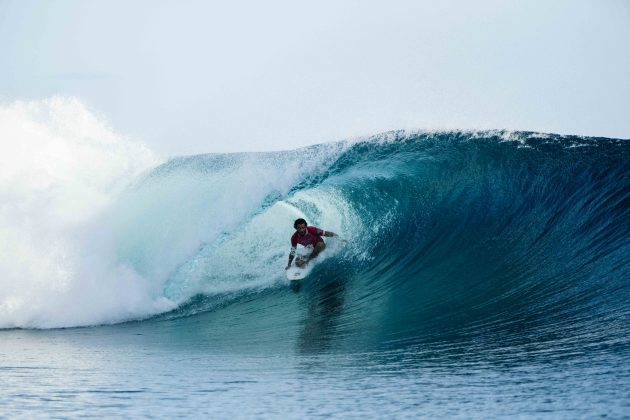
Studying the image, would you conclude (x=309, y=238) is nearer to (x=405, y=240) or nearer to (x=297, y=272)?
→ (x=297, y=272)

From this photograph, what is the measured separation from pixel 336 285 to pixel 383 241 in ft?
4.69

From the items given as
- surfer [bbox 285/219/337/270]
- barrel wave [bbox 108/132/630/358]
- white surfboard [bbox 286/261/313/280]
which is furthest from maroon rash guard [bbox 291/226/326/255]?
barrel wave [bbox 108/132/630/358]

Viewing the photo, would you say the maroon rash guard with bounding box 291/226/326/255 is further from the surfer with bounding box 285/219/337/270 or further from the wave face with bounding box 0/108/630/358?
the wave face with bounding box 0/108/630/358

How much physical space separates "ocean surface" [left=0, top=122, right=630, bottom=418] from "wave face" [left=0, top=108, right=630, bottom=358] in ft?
0.11

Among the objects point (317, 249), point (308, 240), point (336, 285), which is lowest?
point (336, 285)

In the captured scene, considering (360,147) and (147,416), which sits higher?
(360,147)

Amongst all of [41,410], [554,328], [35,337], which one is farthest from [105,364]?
[554,328]

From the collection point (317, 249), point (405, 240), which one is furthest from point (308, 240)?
point (405, 240)

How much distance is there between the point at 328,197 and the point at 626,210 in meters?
4.71

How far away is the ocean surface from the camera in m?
4.04

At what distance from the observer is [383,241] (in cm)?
1022

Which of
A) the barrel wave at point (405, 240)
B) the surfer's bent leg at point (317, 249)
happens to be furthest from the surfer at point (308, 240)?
the barrel wave at point (405, 240)

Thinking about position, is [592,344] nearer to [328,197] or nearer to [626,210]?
[626,210]

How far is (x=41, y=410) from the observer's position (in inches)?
149
